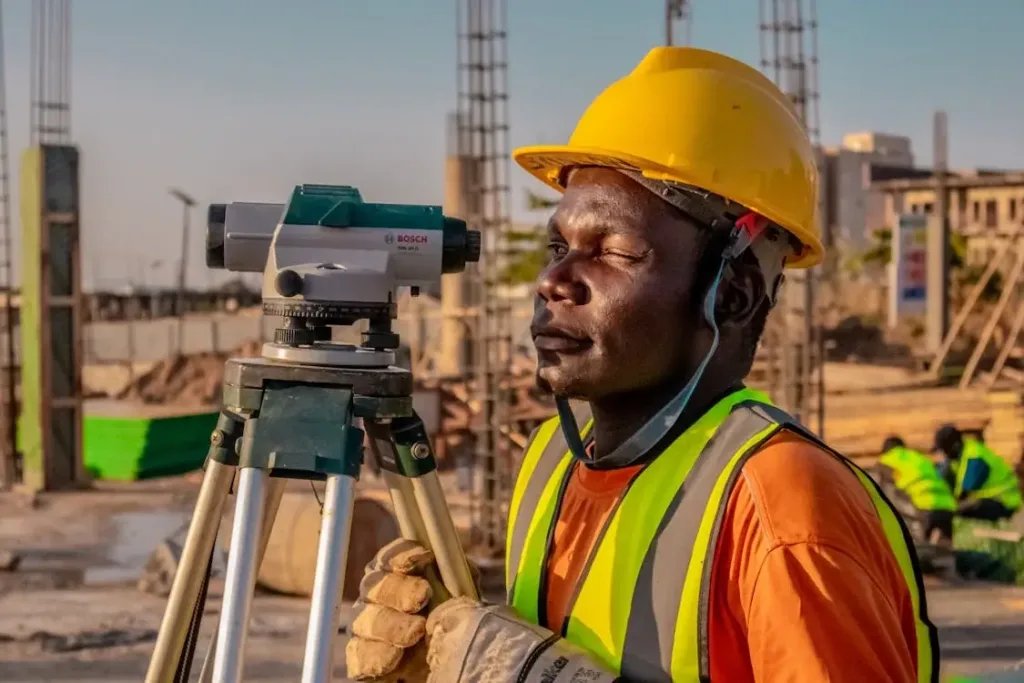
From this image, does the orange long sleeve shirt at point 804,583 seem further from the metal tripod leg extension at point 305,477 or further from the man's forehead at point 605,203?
the metal tripod leg extension at point 305,477

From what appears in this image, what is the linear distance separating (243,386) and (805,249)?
87cm

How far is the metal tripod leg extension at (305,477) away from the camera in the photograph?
1.56 meters

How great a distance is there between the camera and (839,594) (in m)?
1.34

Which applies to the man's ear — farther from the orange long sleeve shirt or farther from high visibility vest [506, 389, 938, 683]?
the orange long sleeve shirt

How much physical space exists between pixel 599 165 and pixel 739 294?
27 cm

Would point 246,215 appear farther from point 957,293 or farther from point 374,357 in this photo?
point 957,293

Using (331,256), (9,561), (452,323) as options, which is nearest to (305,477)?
(331,256)

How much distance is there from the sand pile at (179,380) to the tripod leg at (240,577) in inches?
906

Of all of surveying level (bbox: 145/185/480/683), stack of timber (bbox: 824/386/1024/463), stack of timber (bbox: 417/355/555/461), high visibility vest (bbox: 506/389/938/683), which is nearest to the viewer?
high visibility vest (bbox: 506/389/938/683)

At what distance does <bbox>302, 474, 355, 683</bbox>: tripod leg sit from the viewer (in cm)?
155

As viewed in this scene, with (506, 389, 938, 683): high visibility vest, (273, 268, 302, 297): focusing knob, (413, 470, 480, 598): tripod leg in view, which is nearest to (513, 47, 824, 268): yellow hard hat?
(506, 389, 938, 683): high visibility vest

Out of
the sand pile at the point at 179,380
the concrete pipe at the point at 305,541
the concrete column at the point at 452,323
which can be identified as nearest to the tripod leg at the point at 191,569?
the concrete pipe at the point at 305,541

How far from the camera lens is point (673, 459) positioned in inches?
66.2

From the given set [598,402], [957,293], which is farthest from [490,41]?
[957,293]
